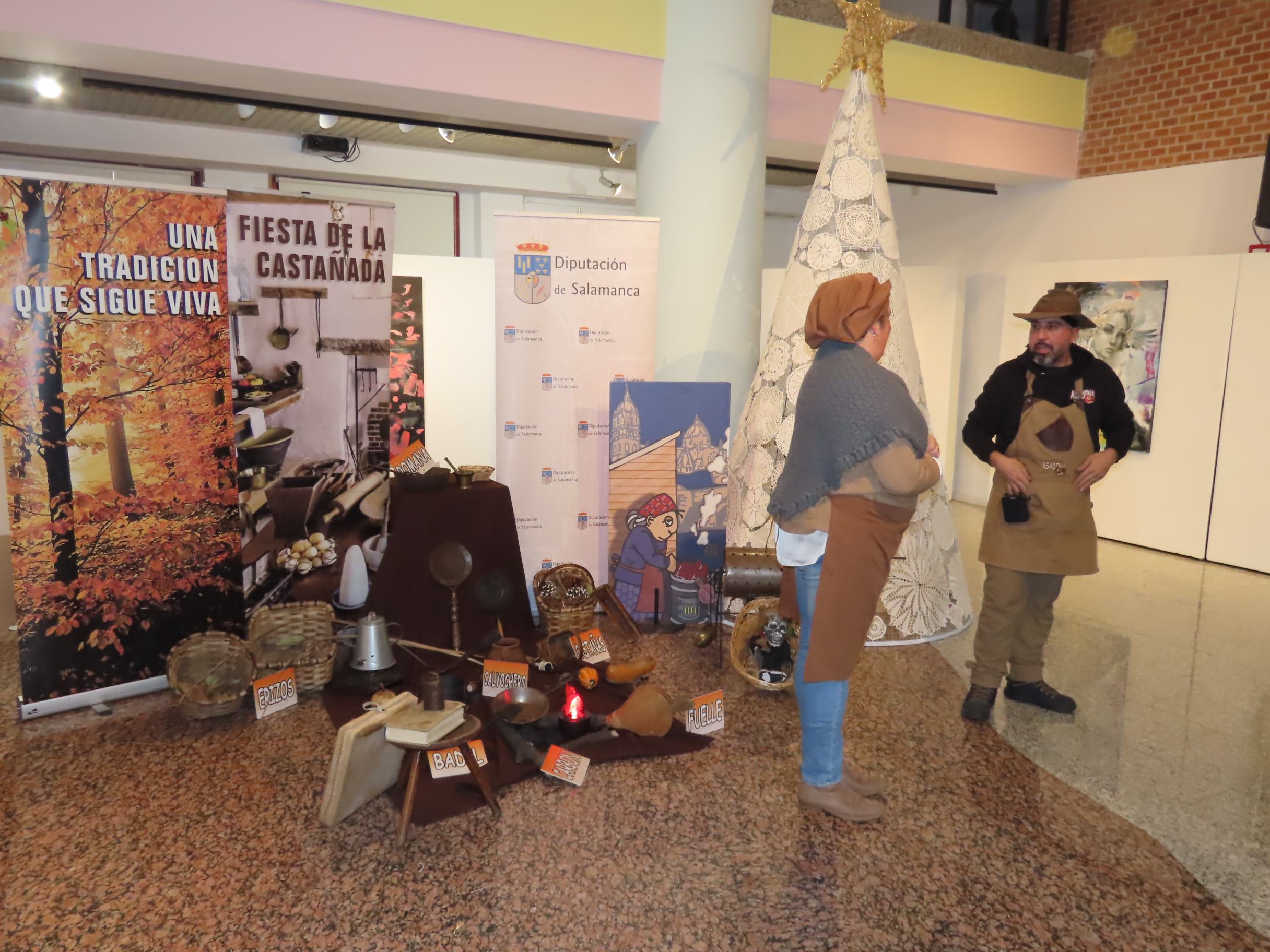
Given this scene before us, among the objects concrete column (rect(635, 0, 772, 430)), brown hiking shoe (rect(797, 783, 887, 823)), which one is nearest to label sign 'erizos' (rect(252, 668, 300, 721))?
brown hiking shoe (rect(797, 783, 887, 823))

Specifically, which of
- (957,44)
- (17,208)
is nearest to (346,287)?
(17,208)

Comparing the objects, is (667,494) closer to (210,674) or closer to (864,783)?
(864,783)

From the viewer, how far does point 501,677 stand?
123 inches

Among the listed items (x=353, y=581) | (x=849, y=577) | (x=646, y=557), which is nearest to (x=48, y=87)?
(x=353, y=581)

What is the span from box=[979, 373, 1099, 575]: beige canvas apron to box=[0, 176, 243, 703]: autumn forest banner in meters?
2.89

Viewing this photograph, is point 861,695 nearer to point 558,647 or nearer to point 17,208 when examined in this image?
point 558,647

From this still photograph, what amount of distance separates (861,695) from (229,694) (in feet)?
7.68

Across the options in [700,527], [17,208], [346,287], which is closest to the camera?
[17,208]

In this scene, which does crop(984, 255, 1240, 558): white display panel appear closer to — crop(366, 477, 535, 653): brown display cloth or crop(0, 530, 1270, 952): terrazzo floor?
crop(0, 530, 1270, 952): terrazzo floor

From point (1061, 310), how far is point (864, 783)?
166 cm

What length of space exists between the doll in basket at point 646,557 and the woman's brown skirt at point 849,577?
1.75 meters

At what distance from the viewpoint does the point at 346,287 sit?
3.69 metres

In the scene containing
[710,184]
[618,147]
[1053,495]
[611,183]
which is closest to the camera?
[1053,495]

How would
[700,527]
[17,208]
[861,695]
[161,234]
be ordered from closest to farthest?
[17,208] → [161,234] → [861,695] → [700,527]
